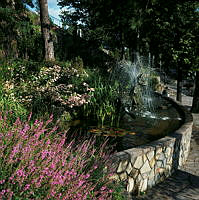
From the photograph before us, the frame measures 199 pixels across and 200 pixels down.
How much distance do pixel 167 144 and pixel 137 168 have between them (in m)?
0.88

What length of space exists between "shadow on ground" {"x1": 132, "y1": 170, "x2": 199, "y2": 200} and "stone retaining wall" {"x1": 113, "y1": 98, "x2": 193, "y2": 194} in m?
0.10

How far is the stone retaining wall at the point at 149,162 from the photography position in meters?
3.42

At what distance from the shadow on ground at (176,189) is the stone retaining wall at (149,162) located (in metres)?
0.10

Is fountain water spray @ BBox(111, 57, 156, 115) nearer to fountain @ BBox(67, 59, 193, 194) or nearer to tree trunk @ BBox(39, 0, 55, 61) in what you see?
fountain @ BBox(67, 59, 193, 194)

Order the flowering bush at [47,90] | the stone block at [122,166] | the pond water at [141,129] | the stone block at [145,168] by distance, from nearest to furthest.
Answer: the stone block at [122,166], the stone block at [145,168], the pond water at [141,129], the flowering bush at [47,90]

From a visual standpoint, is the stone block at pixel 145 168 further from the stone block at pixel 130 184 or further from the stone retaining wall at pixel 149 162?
the stone block at pixel 130 184

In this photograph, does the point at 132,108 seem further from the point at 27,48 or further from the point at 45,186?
the point at 27,48

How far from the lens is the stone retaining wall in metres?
3.42

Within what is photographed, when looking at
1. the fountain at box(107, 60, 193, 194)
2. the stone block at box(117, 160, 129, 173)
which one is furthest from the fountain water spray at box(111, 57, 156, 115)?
the stone block at box(117, 160, 129, 173)

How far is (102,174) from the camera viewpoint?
9.21 ft

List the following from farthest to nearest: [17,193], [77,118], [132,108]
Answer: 1. [132,108]
2. [77,118]
3. [17,193]

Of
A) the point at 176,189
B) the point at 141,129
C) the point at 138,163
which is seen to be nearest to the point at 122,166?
the point at 138,163

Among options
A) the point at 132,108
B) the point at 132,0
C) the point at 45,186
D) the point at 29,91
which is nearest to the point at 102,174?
the point at 45,186

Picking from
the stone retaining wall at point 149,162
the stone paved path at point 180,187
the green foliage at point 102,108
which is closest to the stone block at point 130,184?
the stone retaining wall at point 149,162
